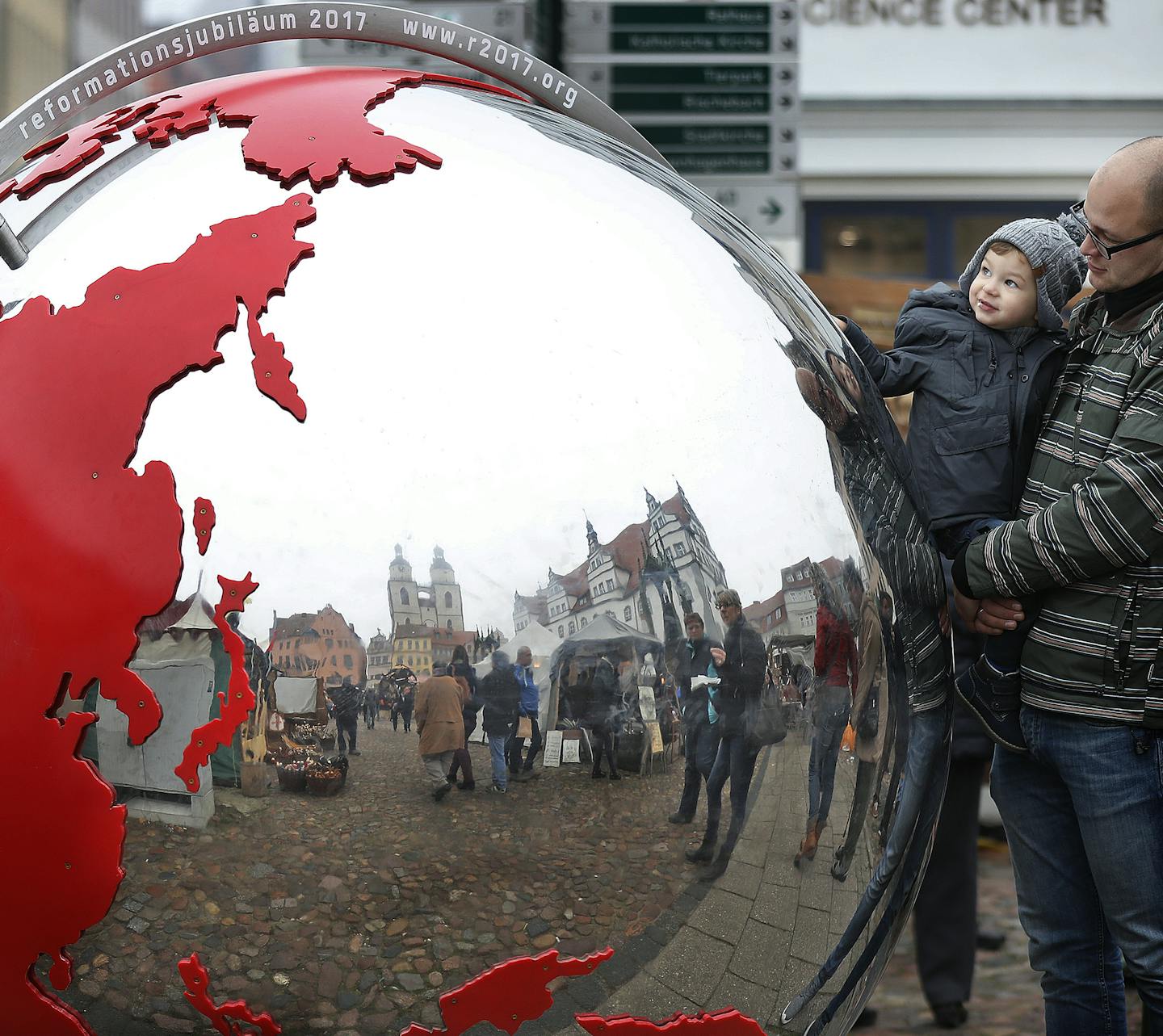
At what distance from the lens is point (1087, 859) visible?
7.89 ft

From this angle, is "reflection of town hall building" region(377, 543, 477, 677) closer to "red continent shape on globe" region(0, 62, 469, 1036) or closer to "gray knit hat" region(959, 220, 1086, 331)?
"red continent shape on globe" region(0, 62, 469, 1036)

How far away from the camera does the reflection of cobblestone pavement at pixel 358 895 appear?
165 centimetres

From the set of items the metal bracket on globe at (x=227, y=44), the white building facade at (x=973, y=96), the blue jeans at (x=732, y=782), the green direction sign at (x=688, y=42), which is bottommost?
the blue jeans at (x=732, y=782)

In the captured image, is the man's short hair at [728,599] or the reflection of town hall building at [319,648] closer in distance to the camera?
the reflection of town hall building at [319,648]

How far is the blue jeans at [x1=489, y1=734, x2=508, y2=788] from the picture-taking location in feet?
5.46

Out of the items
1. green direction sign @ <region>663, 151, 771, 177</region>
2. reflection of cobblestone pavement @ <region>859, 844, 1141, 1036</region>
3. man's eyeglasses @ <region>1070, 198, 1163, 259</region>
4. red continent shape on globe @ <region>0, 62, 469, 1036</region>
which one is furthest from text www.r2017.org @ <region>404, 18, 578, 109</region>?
green direction sign @ <region>663, 151, 771, 177</region>

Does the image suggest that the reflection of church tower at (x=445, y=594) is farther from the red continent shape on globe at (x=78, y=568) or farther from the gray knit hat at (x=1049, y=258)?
the gray knit hat at (x=1049, y=258)

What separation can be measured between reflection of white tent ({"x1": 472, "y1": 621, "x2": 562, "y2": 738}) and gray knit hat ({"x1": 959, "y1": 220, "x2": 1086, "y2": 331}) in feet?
3.78

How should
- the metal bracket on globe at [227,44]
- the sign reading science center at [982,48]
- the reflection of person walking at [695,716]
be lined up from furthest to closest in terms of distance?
the sign reading science center at [982,48], the metal bracket on globe at [227,44], the reflection of person walking at [695,716]

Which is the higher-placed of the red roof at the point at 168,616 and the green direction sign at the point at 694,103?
the green direction sign at the point at 694,103

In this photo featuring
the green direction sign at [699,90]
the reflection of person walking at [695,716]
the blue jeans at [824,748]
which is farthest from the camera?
the green direction sign at [699,90]

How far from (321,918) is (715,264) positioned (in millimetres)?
1057

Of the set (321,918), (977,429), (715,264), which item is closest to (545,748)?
(321,918)

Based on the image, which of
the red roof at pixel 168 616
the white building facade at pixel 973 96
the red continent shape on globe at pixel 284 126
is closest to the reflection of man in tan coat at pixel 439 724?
the red roof at pixel 168 616
